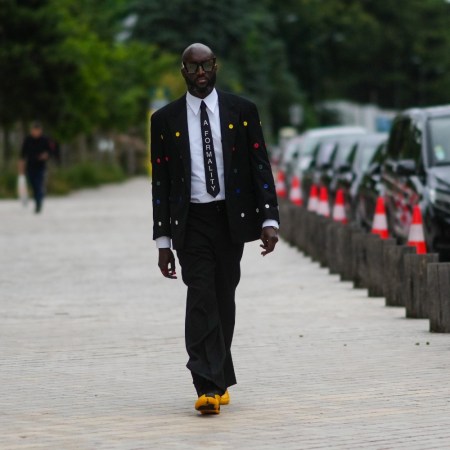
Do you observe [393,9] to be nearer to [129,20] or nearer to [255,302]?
[129,20]

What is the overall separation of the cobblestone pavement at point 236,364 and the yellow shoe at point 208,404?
0.06 meters

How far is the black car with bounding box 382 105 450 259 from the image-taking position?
1627 cm

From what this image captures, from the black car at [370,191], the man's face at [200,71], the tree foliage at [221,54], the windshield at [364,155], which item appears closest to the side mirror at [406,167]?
the black car at [370,191]

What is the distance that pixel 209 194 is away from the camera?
8617 mm

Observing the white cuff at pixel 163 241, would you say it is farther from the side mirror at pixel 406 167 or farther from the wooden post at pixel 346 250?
the side mirror at pixel 406 167

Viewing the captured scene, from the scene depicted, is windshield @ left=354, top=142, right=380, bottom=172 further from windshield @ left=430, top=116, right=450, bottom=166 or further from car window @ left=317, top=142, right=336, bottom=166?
windshield @ left=430, top=116, right=450, bottom=166

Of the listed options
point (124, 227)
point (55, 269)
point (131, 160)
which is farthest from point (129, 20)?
point (55, 269)

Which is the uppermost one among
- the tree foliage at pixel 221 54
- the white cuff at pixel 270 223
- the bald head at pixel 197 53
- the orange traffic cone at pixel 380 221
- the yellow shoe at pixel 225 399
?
the tree foliage at pixel 221 54

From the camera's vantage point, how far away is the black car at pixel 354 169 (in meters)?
24.3

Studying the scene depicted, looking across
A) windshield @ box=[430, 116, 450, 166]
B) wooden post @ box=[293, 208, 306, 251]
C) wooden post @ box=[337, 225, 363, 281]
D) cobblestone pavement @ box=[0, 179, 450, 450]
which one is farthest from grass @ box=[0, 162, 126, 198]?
wooden post @ box=[337, 225, 363, 281]

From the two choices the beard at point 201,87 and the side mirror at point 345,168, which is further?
the side mirror at point 345,168

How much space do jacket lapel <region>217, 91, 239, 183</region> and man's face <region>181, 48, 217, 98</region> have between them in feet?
0.35

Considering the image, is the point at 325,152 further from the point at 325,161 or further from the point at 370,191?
the point at 370,191

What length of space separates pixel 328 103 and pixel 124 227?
305 feet
